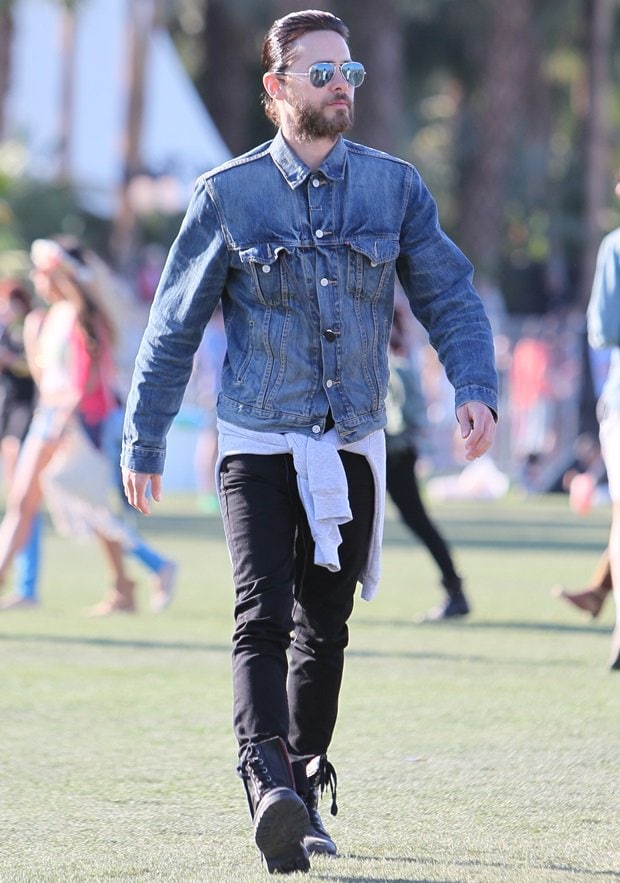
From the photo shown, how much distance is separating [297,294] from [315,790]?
4.39 ft

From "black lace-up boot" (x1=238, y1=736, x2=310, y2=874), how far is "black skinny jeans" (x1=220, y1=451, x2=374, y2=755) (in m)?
0.05

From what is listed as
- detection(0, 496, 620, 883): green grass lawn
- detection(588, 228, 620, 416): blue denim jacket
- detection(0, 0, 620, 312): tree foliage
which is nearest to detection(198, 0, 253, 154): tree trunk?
detection(0, 0, 620, 312): tree foliage

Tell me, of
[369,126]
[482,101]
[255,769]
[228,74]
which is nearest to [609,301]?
[255,769]

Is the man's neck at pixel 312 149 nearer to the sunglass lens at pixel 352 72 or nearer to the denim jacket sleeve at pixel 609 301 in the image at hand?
the sunglass lens at pixel 352 72

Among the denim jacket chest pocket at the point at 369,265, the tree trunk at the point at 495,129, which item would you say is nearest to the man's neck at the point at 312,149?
the denim jacket chest pocket at the point at 369,265

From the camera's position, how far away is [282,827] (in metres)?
4.46

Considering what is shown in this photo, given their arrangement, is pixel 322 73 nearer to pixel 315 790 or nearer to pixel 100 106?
pixel 315 790

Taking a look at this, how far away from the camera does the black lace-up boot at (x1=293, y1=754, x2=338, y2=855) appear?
15.7ft

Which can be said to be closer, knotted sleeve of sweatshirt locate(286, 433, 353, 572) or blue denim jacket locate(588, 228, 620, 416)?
knotted sleeve of sweatshirt locate(286, 433, 353, 572)

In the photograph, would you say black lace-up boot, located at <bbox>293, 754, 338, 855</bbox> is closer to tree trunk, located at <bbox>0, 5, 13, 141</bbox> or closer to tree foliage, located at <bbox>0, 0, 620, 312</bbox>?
tree foliage, located at <bbox>0, 0, 620, 312</bbox>

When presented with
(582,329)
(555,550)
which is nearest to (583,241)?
(582,329)

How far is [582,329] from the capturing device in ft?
68.6

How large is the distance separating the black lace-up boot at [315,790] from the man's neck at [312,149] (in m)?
1.60

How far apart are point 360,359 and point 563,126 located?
46981 millimetres
